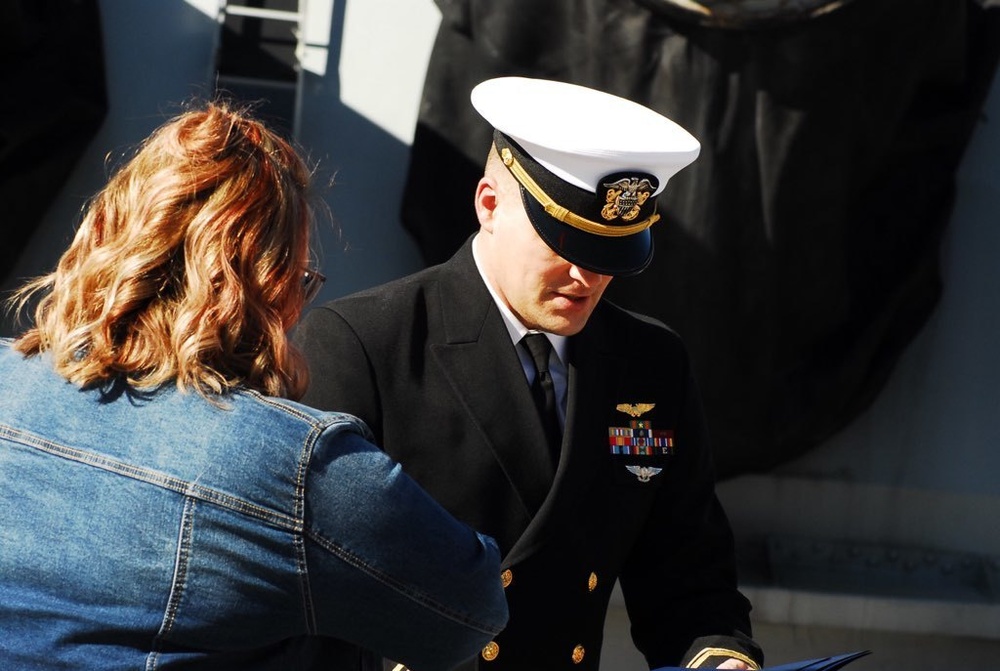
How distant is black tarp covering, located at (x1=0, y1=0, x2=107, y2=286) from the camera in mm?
3713

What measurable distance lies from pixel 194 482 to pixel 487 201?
101cm

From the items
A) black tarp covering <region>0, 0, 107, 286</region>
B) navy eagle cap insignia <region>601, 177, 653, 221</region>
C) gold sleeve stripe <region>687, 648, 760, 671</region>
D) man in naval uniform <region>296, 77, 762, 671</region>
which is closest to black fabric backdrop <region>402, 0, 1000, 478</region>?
black tarp covering <region>0, 0, 107, 286</region>

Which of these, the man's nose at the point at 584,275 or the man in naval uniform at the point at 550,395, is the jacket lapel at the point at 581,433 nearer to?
the man in naval uniform at the point at 550,395

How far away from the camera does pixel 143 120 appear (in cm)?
405

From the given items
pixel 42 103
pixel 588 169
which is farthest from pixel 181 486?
pixel 42 103

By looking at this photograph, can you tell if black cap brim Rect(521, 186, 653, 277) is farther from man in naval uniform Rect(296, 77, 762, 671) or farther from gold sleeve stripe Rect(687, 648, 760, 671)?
gold sleeve stripe Rect(687, 648, 760, 671)

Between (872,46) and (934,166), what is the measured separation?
0.44 meters

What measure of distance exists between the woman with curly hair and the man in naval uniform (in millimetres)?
657

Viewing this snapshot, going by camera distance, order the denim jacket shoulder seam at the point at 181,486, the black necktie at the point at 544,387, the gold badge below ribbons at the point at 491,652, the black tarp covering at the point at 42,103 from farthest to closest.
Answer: the black tarp covering at the point at 42,103, the black necktie at the point at 544,387, the gold badge below ribbons at the point at 491,652, the denim jacket shoulder seam at the point at 181,486

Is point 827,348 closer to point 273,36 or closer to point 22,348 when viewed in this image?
point 273,36

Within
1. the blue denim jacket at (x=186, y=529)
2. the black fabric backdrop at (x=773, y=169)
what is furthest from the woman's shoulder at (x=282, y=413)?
the black fabric backdrop at (x=773, y=169)

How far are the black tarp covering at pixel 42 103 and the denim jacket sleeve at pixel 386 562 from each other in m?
2.74

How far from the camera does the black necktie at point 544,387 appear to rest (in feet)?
6.99

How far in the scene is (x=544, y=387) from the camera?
215 cm
